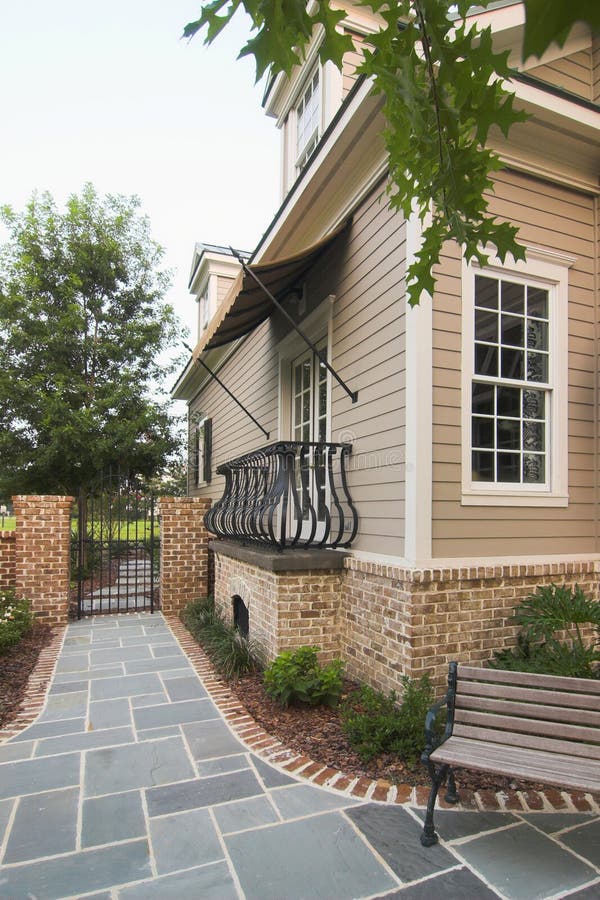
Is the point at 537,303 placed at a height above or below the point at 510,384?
above

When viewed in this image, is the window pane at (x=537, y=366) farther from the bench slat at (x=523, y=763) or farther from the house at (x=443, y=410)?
the bench slat at (x=523, y=763)

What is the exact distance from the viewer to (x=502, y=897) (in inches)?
88.4

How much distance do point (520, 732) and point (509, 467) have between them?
84.8 inches

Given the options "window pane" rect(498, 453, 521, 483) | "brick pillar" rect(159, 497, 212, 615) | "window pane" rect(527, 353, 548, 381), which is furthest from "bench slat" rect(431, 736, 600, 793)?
"brick pillar" rect(159, 497, 212, 615)

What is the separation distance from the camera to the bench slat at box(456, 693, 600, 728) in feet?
8.98

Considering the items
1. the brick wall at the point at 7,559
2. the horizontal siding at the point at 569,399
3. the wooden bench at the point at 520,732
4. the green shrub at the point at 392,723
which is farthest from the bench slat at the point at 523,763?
the brick wall at the point at 7,559

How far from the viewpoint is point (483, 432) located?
4.44 meters

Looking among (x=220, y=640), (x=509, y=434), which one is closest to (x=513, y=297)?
(x=509, y=434)

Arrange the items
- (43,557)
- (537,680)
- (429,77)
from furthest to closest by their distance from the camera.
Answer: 1. (43,557)
2. (537,680)
3. (429,77)

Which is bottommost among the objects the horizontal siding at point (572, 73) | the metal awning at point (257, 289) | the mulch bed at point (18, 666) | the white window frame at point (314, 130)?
the mulch bed at point (18, 666)

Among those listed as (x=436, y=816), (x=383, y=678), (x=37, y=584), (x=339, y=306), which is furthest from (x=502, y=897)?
(x=37, y=584)

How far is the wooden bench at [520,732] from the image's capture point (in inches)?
100

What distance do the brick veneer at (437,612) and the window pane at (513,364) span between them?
1568mm

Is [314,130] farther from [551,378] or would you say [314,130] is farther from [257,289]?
[551,378]
